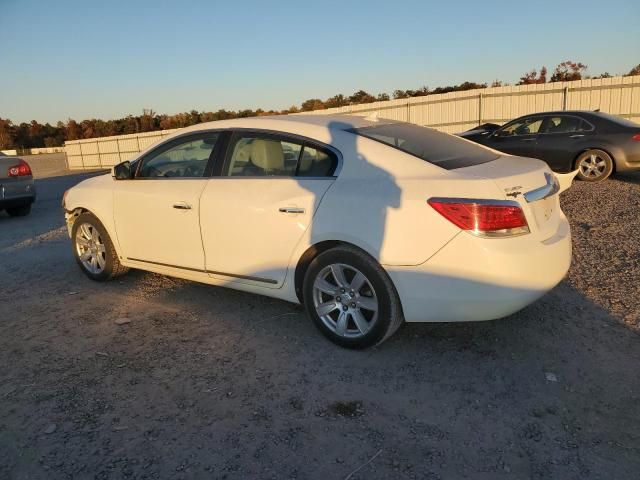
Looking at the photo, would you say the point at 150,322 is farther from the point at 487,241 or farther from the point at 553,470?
the point at 553,470

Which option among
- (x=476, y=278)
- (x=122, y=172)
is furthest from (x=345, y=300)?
(x=122, y=172)

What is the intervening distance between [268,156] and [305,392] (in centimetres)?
183

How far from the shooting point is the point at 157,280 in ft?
17.8

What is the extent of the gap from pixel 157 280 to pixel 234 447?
312 cm

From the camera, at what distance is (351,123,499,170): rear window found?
143 inches

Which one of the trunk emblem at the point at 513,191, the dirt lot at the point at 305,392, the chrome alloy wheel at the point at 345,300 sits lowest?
the dirt lot at the point at 305,392

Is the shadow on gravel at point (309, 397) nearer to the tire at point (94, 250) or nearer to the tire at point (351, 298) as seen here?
the tire at point (351, 298)

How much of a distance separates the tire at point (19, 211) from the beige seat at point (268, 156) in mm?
8461

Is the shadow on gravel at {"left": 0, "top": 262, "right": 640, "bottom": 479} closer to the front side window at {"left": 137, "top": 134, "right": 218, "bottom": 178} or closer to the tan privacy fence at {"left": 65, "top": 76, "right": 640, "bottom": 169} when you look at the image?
the front side window at {"left": 137, "top": 134, "right": 218, "bottom": 178}

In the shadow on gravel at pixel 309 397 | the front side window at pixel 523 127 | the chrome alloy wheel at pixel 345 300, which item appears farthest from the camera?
the front side window at pixel 523 127

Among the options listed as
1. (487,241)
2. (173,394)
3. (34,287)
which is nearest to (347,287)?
(487,241)

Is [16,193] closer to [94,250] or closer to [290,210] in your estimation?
[94,250]

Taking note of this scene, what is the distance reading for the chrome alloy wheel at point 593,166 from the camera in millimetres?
9617

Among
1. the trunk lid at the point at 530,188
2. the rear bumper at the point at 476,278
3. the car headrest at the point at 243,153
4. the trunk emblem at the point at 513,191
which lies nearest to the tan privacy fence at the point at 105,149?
the car headrest at the point at 243,153
